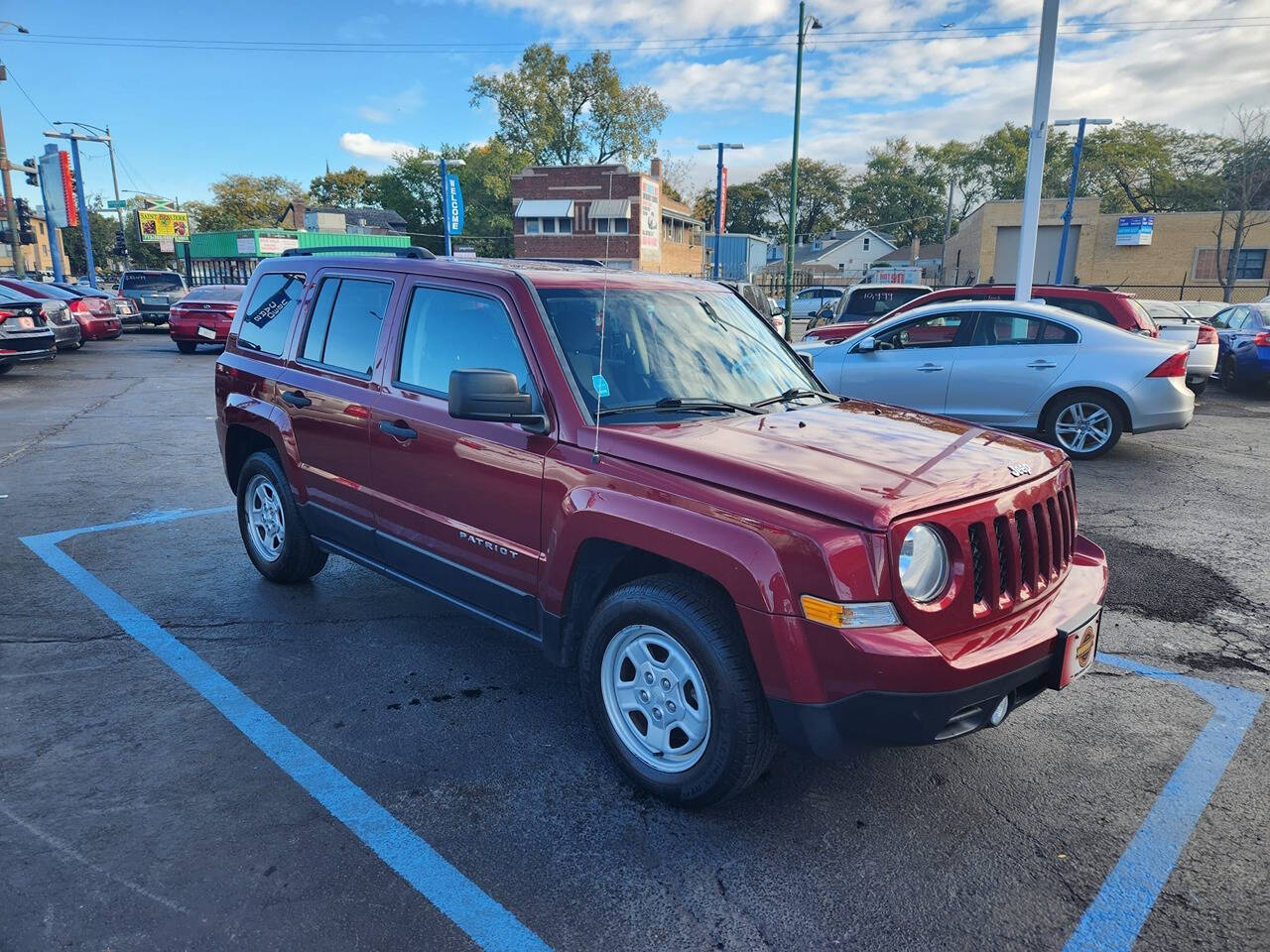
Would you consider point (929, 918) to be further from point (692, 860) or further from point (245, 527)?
point (245, 527)

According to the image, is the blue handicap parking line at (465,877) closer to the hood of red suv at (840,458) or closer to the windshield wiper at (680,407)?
the hood of red suv at (840,458)

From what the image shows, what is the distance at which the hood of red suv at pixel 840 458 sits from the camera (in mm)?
2607

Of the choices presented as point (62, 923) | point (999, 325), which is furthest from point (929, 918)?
point (999, 325)

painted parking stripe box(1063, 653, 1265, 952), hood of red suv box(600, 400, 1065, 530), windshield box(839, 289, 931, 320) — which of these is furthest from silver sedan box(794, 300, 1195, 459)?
windshield box(839, 289, 931, 320)

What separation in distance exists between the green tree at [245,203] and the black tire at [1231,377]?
8400 centimetres

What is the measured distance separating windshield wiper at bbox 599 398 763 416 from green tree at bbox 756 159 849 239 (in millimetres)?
96270

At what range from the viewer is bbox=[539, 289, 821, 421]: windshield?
3434 mm

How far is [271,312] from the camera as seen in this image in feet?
16.5

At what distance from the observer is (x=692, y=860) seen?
276 centimetres

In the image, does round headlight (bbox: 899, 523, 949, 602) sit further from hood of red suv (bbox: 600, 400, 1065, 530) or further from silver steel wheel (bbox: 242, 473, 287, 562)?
silver steel wheel (bbox: 242, 473, 287, 562)

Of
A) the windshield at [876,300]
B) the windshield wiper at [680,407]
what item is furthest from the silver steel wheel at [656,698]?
the windshield at [876,300]

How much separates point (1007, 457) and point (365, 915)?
2.74m

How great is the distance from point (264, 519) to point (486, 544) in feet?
7.80

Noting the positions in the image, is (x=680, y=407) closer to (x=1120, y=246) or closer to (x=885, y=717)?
(x=885, y=717)
